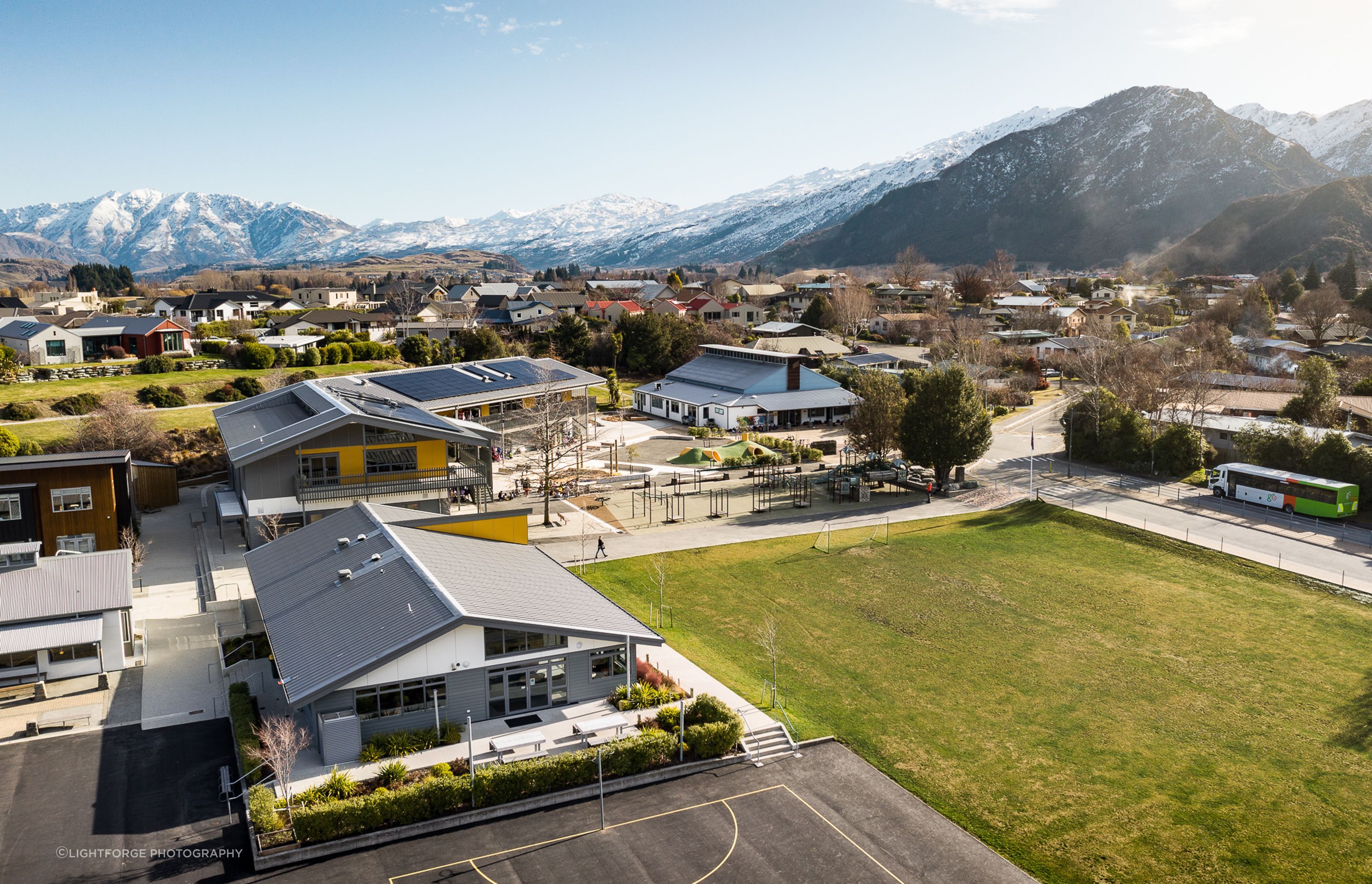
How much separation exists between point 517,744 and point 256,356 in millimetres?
53590

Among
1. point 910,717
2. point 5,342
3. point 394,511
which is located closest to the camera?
point 910,717

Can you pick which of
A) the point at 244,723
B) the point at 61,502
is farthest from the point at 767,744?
the point at 61,502

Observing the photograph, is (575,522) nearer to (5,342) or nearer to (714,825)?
(714,825)

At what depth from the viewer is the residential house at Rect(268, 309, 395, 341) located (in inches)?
3450

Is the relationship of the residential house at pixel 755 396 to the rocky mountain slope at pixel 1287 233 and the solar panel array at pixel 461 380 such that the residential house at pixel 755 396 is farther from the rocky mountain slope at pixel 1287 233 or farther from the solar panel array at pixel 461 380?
the rocky mountain slope at pixel 1287 233

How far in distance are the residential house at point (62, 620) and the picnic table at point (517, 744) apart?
516 inches

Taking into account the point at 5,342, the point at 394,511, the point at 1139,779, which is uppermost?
the point at 5,342

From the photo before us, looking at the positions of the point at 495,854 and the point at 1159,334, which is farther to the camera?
the point at 1159,334

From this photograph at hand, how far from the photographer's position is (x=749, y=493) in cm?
4781

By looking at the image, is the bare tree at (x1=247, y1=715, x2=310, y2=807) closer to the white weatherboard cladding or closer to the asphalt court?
the white weatherboard cladding

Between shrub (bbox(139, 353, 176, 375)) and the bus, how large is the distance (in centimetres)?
6706

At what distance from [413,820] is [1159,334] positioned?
104 metres

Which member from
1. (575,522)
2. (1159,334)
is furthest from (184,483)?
(1159,334)

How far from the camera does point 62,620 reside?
25.1 metres
